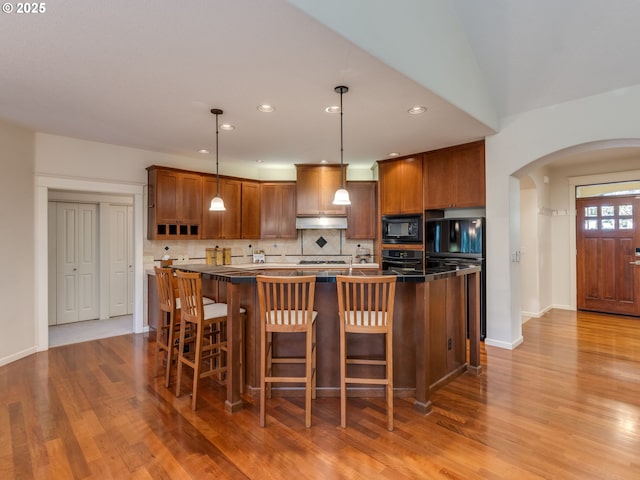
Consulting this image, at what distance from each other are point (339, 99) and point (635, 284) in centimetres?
602

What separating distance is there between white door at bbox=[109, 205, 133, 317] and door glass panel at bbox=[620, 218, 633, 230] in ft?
28.6

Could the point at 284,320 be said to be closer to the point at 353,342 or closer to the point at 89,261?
the point at 353,342

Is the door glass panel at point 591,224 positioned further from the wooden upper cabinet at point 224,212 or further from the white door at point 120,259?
the white door at point 120,259

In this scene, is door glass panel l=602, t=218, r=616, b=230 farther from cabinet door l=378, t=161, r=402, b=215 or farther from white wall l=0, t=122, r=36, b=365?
white wall l=0, t=122, r=36, b=365

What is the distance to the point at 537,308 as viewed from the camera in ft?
19.4

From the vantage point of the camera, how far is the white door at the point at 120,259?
6062 mm

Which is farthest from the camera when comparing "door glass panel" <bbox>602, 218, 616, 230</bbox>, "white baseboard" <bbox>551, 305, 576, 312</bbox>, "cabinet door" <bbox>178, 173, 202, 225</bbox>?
"white baseboard" <bbox>551, 305, 576, 312</bbox>

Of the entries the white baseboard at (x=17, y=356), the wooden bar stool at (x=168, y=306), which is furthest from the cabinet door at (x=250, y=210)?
the white baseboard at (x=17, y=356)

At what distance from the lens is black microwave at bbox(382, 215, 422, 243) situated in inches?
Answer: 204

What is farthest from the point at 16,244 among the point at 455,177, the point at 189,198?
the point at 455,177

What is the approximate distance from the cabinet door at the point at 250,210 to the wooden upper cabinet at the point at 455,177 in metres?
2.89

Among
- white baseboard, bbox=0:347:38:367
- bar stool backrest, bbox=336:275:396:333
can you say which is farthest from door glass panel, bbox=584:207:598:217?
white baseboard, bbox=0:347:38:367

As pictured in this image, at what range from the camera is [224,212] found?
5633mm

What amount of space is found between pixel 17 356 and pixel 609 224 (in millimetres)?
8910
